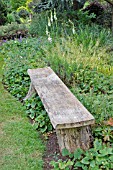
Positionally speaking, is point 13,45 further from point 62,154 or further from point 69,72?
point 62,154

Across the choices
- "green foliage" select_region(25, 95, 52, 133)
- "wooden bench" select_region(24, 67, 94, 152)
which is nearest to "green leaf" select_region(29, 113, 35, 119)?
"green foliage" select_region(25, 95, 52, 133)

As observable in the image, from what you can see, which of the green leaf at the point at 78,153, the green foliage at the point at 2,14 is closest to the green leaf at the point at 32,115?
the green leaf at the point at 78,153

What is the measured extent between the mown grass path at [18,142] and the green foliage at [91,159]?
0.28 metres

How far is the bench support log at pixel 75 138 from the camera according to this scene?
2.79 metres

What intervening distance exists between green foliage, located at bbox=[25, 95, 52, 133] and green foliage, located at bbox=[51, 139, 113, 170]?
2.48 feet

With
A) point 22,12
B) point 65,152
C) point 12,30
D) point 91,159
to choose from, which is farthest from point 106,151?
point 22,12

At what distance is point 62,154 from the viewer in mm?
2834

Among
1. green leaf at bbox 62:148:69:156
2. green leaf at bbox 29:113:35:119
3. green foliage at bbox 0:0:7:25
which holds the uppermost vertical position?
green leaf at bbox 62:148:69:156

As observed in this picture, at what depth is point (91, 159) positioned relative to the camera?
270 cm

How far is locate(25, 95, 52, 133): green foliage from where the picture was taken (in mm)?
3546

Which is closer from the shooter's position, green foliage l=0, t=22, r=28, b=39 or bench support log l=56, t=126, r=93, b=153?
bench support log l=56, t=126, r=93, b=153

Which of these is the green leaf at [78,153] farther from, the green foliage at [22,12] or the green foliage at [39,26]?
the green foliage at [22,12]

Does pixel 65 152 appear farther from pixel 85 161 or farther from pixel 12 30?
pixel 12 30

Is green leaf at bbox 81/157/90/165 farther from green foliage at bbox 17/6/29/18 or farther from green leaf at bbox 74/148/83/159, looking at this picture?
green foliage at bbox 17/6/29/18
